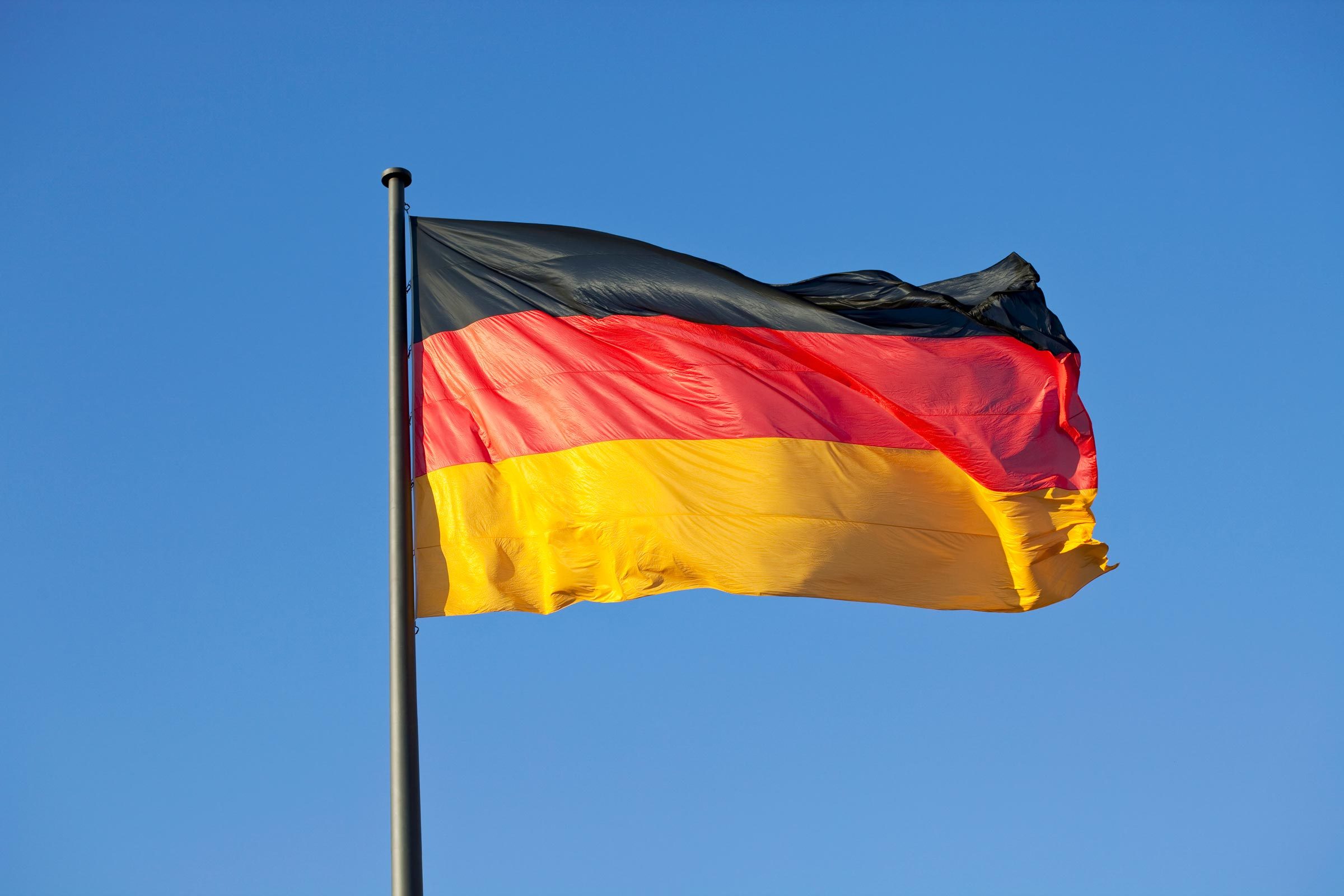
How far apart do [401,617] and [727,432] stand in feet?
11.8

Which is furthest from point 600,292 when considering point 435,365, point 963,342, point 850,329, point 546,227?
point 963,342

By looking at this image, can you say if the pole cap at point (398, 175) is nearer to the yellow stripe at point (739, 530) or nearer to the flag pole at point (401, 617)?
the flag pole at point (401, 617)

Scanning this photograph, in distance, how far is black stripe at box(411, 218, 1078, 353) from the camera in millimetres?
12539

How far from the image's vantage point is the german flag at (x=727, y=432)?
11719 millimetres

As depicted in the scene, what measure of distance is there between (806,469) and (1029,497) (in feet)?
6.95

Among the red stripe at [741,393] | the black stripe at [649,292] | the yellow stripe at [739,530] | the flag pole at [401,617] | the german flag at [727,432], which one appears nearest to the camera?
the flag pole at [401,617]

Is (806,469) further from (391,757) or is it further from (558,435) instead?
(391,757)

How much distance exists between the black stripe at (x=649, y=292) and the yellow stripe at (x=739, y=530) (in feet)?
4.17

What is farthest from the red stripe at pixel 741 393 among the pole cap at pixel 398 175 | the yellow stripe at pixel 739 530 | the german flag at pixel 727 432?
the pole cap at pixel 398 175

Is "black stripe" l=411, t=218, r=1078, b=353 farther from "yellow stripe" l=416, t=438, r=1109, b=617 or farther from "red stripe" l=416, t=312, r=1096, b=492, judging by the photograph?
"yellow stripe" l=416, t=438, r=1109, b=617

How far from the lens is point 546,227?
1276cm

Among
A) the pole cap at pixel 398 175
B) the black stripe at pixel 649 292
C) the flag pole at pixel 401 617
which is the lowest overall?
the flag pole at pixel 401 617

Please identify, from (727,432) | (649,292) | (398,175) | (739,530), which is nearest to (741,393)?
(727,432)

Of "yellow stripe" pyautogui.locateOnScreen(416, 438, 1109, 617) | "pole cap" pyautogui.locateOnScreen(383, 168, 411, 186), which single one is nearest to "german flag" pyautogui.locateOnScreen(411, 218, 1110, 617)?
"yellow stripe" pyautogui.locateOnScreen(416, 438, 1109, 617)
